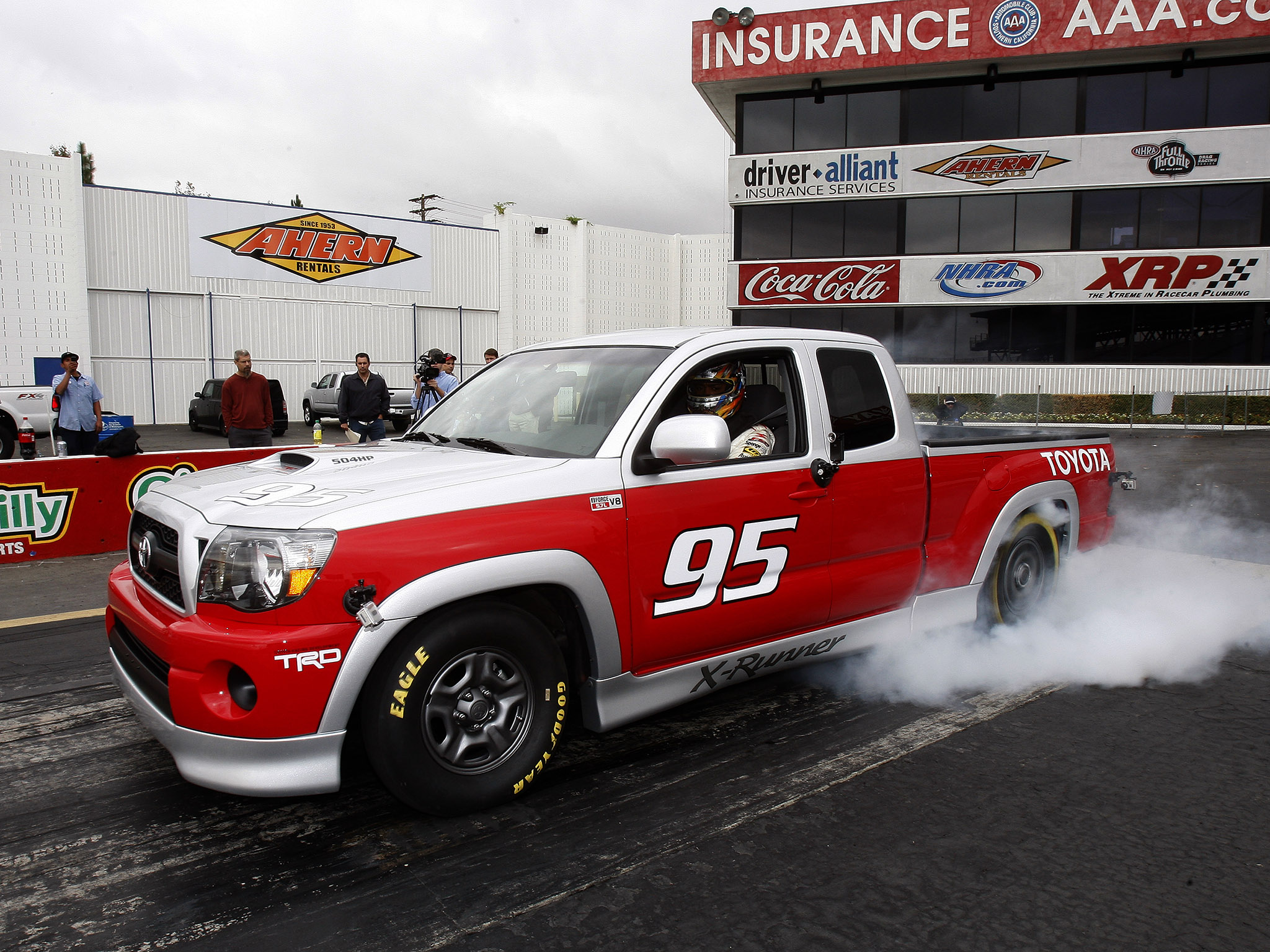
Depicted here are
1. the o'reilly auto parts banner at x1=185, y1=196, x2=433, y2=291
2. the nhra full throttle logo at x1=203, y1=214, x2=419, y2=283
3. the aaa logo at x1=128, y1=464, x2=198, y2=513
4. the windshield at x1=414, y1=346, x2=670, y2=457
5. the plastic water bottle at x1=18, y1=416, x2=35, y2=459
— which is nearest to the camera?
the windshield at x1=414, y1=346, x2=670, y2=457

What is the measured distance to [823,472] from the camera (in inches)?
162

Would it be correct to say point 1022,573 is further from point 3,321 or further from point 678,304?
point 678,304

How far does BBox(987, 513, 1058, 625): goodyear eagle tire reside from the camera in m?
5.25

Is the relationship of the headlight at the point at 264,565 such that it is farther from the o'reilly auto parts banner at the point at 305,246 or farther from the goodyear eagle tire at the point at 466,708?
the o'reilly auto parts banner at the point at 305,246

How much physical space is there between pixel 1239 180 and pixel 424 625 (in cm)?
3262

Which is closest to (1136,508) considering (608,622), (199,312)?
(608,622)

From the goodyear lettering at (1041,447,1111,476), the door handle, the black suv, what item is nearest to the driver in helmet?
the door handle

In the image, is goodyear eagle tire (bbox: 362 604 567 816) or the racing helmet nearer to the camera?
goodyear eagle tire (bbox: 362 604 567 816)

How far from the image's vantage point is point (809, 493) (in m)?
4.07

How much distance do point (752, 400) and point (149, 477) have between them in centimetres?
692

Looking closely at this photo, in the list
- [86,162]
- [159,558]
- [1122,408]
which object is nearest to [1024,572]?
[159,558]

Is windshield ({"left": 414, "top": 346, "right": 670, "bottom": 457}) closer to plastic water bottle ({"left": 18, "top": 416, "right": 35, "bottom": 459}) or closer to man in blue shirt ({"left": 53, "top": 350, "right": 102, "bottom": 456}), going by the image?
plastic water bottle ({"left": 18, "top": 416, "right": 35, "bottom": 459})

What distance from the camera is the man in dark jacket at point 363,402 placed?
11.6m

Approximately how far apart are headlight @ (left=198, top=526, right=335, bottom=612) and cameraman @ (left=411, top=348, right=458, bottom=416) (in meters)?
8.41
